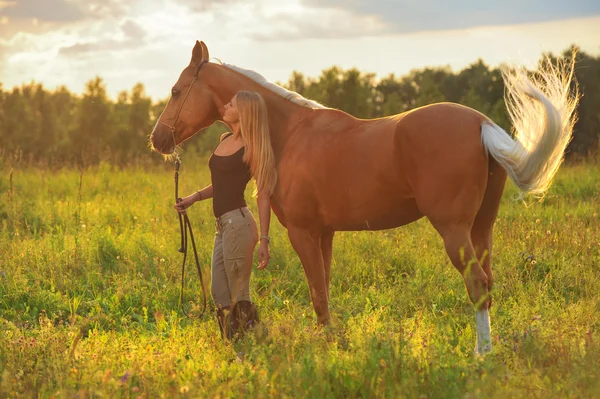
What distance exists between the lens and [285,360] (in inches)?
155

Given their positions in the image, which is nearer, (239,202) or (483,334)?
(483,334)

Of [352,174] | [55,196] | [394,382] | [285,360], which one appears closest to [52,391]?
[285,360]

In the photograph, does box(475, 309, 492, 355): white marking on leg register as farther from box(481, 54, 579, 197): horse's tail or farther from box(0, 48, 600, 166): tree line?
box(0, 48, 600, 166): tree line

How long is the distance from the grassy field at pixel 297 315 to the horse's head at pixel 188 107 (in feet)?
3.74

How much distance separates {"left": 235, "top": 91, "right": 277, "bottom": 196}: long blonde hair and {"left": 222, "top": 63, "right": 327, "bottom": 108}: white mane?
0.93 ft

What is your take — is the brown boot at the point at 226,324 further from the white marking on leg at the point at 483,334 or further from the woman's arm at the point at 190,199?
the white marking on leg at the point at 483,334

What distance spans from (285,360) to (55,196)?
9126 mm

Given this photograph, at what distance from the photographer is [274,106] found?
515 cm

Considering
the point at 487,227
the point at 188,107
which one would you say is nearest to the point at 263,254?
the point at 188,107

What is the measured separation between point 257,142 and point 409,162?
115cm

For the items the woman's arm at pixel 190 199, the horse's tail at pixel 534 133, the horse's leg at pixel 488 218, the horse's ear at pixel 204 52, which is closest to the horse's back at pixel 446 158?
the horse's tail at pixel 534 133

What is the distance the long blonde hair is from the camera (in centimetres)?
488

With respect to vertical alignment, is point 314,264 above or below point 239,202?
below

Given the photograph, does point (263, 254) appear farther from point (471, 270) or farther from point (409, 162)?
point (471, 270)
